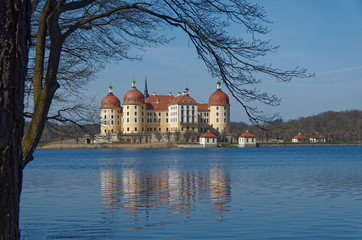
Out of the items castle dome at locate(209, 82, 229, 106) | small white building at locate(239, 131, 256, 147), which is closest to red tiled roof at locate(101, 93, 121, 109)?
castle dome at locate(209, 82, 229, 106)

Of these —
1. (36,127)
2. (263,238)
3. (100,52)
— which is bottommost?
(263,238)

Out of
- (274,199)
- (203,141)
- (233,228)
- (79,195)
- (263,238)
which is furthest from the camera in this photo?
(203,141)

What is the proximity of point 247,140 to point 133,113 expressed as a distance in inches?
1015

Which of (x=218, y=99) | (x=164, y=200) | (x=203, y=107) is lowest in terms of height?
(x=164, y=200)

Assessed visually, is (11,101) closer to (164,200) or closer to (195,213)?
(195,213)

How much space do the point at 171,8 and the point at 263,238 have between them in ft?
18.5

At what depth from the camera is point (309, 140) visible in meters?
125

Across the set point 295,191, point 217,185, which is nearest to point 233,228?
point 295,191

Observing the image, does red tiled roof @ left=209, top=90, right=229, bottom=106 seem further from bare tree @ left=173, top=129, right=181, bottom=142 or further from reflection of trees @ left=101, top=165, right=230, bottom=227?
reflection of trees @ left=101, top=165, right=230, bottom=227

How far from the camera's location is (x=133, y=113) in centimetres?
11206

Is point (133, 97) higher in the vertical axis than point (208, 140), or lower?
higher

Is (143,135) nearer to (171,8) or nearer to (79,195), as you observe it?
(79,195)

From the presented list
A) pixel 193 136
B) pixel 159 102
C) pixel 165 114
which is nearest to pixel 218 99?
pixel 193 136

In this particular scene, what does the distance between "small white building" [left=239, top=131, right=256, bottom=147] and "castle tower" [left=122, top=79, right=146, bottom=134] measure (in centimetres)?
2274
